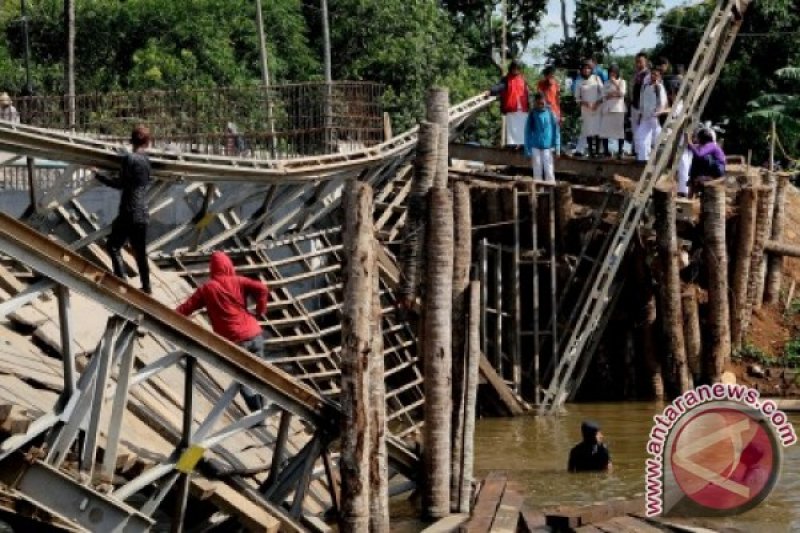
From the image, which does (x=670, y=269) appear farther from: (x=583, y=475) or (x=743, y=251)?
(x=583, y=475)

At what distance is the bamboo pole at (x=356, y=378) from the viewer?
44.8ft

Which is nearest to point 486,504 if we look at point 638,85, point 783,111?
point 638,85

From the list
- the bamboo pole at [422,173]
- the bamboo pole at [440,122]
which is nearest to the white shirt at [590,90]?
the bamboo pole at [440,122]

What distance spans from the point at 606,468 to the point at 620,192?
20.7ft

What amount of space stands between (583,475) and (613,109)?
903 centimetres

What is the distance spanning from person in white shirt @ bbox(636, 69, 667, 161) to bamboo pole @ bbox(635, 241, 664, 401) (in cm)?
196

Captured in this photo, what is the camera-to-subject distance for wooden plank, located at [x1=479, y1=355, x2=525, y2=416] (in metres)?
23.6

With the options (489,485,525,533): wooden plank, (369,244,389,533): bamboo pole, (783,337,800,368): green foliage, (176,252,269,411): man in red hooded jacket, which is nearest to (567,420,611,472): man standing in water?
(489,485,525,533): wooden plank

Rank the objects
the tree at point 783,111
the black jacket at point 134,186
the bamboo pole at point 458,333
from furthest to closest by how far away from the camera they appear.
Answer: the tree at point 783,111 < the black jacket at point 134,186 < the bamboo pole at point 458,333

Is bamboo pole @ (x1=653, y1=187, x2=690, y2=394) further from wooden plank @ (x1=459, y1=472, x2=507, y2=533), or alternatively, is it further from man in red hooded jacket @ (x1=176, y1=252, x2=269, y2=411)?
man in red hooded jacket @ (x1=176, y1=252, x2=269, y2=411)

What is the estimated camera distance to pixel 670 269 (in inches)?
939

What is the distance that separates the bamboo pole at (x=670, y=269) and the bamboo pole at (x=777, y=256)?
2.81 metres

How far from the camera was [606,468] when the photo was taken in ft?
63.9

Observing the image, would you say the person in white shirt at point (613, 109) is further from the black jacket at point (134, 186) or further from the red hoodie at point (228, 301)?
the red hoodie at point (228, 301)
